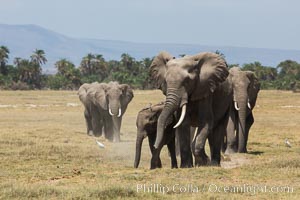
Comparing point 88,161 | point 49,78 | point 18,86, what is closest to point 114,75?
point 49,78

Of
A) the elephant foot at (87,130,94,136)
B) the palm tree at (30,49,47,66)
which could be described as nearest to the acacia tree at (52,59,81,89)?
the palm tree at (30,49,47,66)

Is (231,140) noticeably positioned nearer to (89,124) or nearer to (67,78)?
(89,124)

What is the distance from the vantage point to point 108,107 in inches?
1125

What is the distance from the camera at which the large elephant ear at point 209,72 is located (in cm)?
1474

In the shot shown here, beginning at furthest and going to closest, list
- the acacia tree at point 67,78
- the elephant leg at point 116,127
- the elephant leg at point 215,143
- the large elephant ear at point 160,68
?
the acacia tree at point 67,78
the elephant leg at point 116,127
the elephant leg at point 215,143
the large elephant ear at point 160,68

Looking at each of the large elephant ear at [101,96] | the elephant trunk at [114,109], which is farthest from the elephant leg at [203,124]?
the large elephant ear at [101,96]

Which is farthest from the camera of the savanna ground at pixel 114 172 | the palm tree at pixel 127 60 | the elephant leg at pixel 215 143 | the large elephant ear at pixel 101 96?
the palm tree at pixel 127 60

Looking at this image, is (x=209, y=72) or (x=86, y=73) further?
(x=86, y=73)

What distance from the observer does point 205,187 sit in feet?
38.9

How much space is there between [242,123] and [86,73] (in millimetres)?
126111

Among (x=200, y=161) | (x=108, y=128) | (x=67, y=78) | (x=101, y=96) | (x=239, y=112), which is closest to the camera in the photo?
(x=200, y=161)

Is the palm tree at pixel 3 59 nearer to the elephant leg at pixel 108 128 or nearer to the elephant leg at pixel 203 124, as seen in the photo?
the elephant leg at pixel 108 128

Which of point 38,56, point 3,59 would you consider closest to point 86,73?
point 38,56

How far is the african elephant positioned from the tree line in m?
72.2
